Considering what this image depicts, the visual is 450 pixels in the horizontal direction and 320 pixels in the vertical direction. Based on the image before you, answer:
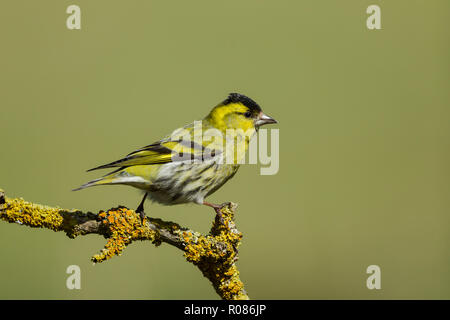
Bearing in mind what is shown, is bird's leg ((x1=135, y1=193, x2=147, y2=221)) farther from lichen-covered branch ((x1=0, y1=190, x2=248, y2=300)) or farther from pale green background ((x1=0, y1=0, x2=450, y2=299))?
pale green background ((x1=0, y1=0, x2=450, y2=299))

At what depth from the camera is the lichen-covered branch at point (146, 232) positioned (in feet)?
9.75

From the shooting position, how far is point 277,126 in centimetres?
980

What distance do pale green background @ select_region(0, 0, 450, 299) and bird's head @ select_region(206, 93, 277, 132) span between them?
3824 mm

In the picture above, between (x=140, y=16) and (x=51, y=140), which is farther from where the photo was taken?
Answer: (x=140, y=16)

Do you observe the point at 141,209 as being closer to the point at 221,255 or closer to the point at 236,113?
the point at 221,255

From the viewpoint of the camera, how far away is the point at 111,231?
300cm

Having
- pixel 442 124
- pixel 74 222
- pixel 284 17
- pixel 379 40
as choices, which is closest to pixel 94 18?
pixel 284 17

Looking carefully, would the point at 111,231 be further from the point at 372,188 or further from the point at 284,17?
the point at 284,17

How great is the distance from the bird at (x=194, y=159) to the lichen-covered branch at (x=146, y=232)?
0.18 m

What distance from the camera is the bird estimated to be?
3.65m

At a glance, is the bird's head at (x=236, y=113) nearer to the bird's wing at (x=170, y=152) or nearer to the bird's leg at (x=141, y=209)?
the bird's wing at (x=170, y=152)

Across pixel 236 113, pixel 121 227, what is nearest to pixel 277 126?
pixel 236 113

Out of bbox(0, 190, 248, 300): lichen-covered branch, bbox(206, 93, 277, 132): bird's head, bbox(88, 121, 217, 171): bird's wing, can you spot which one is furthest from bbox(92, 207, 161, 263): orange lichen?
bbox(206, 93, 277, 132): bird's head

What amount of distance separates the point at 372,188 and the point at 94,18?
680cm
